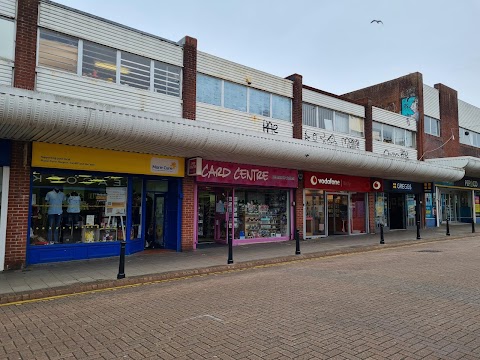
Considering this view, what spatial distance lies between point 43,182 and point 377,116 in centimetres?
1812

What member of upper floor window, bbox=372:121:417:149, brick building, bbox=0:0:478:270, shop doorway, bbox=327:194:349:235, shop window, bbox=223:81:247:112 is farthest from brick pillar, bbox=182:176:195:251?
upper floor window, bbox=372:121:417:149

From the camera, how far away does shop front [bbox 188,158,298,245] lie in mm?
14789

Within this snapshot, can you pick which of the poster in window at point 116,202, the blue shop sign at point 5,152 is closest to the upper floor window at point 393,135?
the poster in window at point 116,202

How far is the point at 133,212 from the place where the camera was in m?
12.9

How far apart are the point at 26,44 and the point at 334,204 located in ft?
50.7

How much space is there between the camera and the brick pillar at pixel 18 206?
9.84 meters

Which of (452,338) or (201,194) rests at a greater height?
(201,194)

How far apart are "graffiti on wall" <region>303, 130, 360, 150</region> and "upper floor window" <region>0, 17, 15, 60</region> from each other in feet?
38.8

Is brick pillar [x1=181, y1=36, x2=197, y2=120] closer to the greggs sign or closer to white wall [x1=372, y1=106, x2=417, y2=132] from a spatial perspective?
the greggs sign

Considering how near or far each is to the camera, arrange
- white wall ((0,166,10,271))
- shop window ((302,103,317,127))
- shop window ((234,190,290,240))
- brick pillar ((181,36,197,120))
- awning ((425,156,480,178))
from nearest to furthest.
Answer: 1. white wall ((0,166,10,271))
2. brick pillar ((181,36,197,120))
3. shop window ((234,190,290,240))
4. shop window ((302,103,317,127))
5. awning ((425,156,480,178))

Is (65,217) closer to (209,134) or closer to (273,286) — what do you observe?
(209,134)

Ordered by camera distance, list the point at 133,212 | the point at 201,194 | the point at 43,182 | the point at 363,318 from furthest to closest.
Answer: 1. the point at 201,194
2. the point at 133,212
3. the point at 43,182
4. the point at 363,318

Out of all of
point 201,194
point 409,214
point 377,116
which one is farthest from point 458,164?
point 201,194

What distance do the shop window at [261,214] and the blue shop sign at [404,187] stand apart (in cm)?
844
